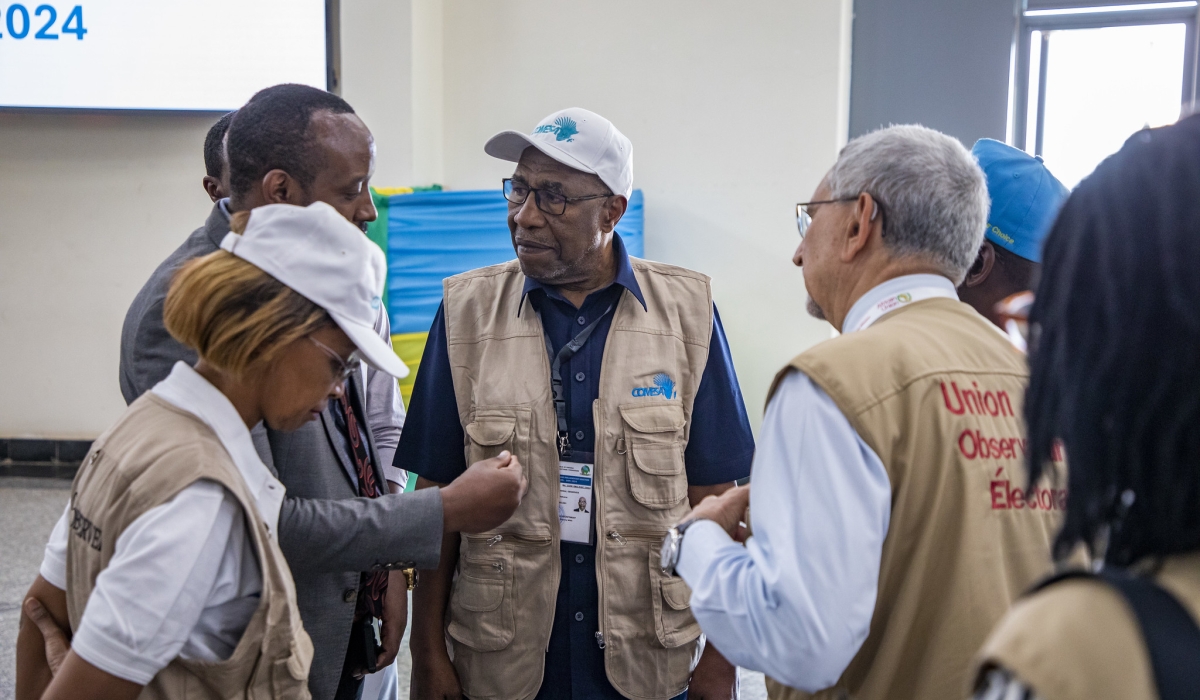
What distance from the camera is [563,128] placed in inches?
72.5

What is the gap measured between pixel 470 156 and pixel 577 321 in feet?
11.0

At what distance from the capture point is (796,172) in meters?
4.51

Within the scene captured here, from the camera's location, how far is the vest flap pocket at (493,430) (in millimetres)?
1693

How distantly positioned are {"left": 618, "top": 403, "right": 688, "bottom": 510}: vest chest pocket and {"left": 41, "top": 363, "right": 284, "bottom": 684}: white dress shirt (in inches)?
28.7

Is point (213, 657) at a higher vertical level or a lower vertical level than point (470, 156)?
lower

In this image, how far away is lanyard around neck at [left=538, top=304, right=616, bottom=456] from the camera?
1.72m

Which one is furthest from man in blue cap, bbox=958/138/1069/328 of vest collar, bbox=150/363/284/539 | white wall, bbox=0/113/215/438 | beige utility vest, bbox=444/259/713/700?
white wall, bbox=0/113/215/438

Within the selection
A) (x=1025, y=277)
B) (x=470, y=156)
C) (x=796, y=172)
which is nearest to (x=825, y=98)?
(x=796, y=172)

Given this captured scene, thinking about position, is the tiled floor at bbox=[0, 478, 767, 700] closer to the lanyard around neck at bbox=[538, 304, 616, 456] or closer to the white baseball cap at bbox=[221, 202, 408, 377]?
the lanyard around neck at bbox=[538, 304, 616, 456]

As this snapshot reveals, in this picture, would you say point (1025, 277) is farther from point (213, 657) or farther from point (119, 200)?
point (119, 200)

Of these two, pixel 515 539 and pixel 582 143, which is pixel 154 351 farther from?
pixel 582 143

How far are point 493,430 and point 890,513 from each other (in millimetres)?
825

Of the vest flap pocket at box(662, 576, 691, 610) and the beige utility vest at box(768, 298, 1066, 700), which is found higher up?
the beige utility vest at box(768, 298, 1066, 700)

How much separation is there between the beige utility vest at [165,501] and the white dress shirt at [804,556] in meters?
0.52
